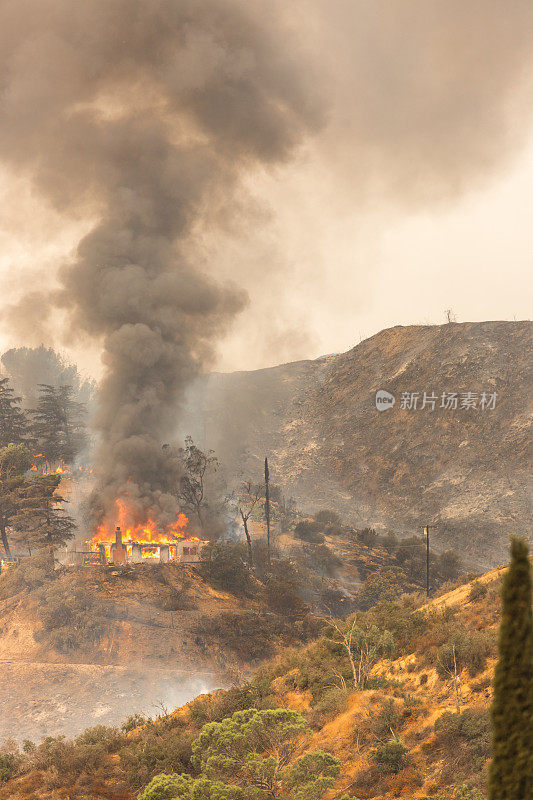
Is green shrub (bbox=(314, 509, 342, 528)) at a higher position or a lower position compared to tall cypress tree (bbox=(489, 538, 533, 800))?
lower

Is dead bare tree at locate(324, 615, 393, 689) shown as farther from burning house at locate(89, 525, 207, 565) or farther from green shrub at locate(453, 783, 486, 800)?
burning house at locate(89, 525, 207, 565)

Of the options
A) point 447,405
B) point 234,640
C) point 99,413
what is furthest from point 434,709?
point 447,405

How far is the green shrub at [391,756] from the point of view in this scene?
12062 mm

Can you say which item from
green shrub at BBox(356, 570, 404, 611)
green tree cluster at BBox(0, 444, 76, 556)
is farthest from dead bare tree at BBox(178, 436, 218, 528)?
green shrub at BBox(356, 570, 404, 611)

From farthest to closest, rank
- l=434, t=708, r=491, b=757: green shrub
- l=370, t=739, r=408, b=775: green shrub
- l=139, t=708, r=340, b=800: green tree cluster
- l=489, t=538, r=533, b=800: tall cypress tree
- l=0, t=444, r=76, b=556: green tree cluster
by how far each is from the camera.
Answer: l=0, t=444, r=76, b=556: green tree cluster < l=370, t=739, r=408, b=775: green shrub < l=434, t=708, r=491, b=757: green shrub < l=139, t=708, r=340, b=800: green tree cluster < l=489, t=538, r=533, b=800: tall cypress tree

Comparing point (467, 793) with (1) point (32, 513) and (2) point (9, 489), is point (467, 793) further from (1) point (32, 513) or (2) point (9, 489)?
(2) point (9, 489)

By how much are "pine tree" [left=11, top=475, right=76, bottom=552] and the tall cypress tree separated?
39.5m

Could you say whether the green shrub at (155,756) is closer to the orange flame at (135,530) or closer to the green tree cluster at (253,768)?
the green tree cluster at (253,768)

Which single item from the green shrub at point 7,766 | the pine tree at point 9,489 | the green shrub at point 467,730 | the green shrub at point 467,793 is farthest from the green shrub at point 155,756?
the pine tree at point 9,489

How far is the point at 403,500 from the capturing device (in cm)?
5884

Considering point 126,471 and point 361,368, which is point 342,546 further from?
point 361,368

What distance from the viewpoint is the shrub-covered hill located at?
10.9 m

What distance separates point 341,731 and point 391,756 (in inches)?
92.4

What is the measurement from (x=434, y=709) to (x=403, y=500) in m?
46.3
